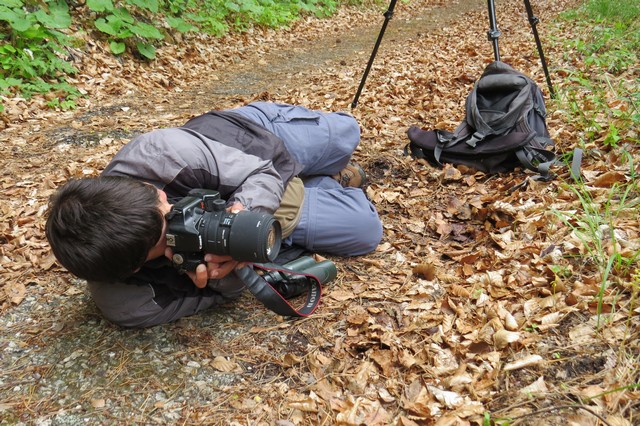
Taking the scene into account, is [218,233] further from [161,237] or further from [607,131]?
[607,131]

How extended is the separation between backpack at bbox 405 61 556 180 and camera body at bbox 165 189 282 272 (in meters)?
2.33

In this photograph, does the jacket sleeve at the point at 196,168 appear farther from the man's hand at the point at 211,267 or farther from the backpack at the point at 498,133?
the backpack at the point at 498,133

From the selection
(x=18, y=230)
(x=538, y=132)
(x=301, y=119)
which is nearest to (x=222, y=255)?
(x=301, y=119)

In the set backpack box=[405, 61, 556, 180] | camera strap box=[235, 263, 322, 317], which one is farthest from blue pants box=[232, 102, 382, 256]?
backpack box=[405, 61, 556, 180]

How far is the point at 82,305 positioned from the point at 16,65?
4096 millimetres

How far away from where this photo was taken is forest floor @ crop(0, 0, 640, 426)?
1816mm

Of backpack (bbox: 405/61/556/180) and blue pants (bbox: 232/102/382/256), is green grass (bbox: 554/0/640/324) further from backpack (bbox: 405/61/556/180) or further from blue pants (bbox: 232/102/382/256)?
blue pants (bbox: 232/102/382/256)

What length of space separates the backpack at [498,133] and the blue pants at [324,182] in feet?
3.01

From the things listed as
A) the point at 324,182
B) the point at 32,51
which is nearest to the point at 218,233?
the point at 324,182

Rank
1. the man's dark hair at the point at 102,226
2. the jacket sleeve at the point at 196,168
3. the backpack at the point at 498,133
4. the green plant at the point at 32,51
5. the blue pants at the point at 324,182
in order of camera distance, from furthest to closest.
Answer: the green plant at the point at 32,51
the backpack at the point at 498,133
the blue pants at the point at 324,182
the jacket sleeve at the point at 196,168
the man's dark hair at the point at 102,226

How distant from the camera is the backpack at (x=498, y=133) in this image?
3.46 meters

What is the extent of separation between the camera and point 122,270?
1.91m

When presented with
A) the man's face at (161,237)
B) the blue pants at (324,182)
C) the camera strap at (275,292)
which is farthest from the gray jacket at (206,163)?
the blue pants at (324,182)

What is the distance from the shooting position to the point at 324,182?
3381 mm
